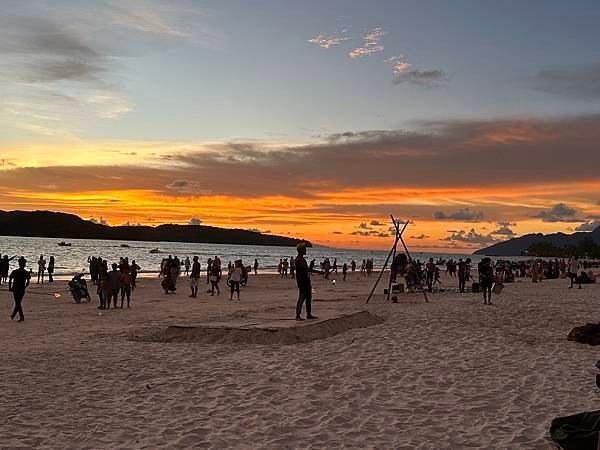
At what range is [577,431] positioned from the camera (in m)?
5.73

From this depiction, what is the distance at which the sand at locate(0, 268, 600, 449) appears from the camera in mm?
6473

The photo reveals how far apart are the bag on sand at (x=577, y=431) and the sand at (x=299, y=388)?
0.29 metres

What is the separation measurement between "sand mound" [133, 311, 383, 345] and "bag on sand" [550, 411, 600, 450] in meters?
6.83

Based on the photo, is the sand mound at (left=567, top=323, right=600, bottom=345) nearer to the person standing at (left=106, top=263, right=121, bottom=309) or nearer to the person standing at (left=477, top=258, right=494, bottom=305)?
the person standing at (left=477, top=258, right=494, bottom=305)

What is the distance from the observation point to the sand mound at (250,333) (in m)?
12.4

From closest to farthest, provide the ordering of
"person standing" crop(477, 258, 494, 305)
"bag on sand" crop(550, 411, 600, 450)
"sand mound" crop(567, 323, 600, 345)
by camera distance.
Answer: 1. "bag on sand" crop(550, 411, 600, 450)
2. "sand mound" crop(567, 323, 600, 345)
3. "person standing" crop(477, 258, 494, 305)

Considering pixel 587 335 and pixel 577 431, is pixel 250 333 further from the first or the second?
pixel 577 431

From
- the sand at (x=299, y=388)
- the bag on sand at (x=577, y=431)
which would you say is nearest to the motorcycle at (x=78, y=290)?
the sand at (x=299, y=388)

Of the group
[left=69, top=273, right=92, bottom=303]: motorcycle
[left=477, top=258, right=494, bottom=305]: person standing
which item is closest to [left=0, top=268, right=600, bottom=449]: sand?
[left=477, top=258, right=494, bottom=305]: person standing

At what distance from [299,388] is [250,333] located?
423cm

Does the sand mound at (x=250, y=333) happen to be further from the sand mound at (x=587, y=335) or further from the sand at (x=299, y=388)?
the sand mound at (x=587, y=335)

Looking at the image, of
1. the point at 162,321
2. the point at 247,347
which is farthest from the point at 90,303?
the point at 247,347

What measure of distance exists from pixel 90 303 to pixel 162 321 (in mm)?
7142

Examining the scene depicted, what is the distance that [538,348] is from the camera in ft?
38.8
